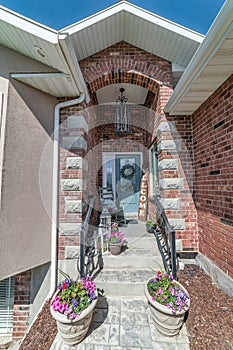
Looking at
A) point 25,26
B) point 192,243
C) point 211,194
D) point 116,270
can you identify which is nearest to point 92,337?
point 116,270

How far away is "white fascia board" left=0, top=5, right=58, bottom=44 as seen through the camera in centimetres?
221

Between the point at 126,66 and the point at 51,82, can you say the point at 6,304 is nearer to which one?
the point at 51,82

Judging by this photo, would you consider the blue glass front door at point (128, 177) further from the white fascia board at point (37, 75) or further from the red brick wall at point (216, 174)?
the white fascia board at point (37, 75)

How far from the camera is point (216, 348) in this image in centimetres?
179

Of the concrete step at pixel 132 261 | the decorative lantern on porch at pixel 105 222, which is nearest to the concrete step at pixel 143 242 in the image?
the concrete step at pixel 132 261

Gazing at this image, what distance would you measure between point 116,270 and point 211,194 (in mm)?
2119

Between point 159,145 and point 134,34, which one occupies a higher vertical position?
point 134,34

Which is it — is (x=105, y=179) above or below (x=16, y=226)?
above

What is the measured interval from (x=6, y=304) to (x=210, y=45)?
526cm

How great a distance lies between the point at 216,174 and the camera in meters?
2.80

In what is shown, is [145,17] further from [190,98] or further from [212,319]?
[212,319]

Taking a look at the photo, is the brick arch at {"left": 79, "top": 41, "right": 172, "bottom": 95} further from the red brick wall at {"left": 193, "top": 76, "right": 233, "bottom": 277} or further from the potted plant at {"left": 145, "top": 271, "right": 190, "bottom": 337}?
the potted plant at {"left": 145, "top": 271, "right": 190, "bottom": 337}

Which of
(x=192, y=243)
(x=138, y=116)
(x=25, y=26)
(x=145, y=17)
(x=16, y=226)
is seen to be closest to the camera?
(x=25, y=26)

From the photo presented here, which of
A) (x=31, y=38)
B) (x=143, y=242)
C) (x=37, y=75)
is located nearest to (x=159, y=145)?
(x=143, y=242)
